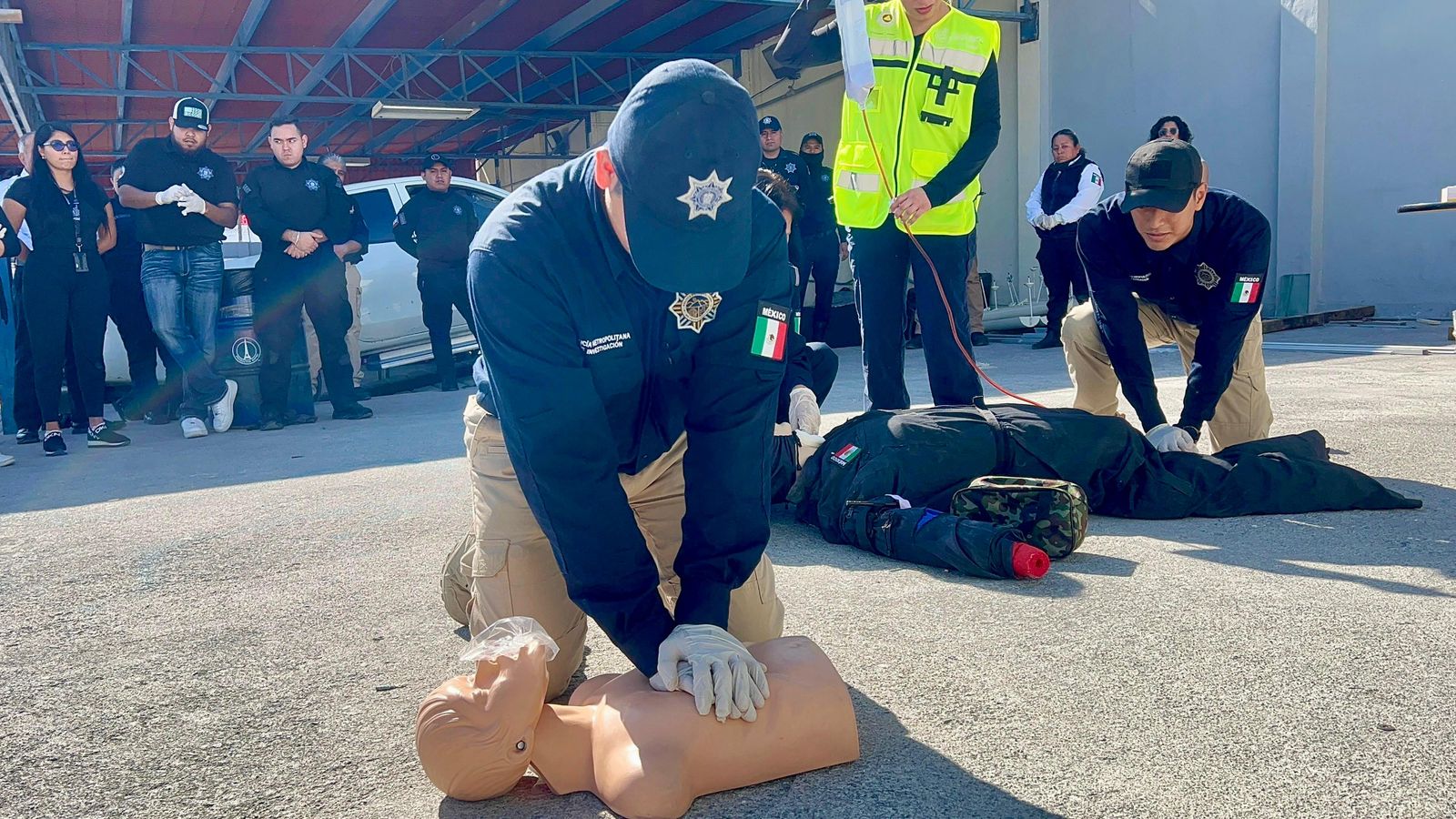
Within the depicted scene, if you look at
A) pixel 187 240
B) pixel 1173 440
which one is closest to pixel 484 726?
pixel 1173 440

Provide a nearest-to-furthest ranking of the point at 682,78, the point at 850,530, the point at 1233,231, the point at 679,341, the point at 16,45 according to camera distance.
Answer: the point at 682,78, the point at 679,341, the point at 850,530, the point at 1233,231, the point at 16,45

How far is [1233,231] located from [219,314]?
5340mm

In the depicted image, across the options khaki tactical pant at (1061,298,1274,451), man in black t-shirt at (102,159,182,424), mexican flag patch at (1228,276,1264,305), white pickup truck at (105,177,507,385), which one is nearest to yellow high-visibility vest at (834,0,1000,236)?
khaki tactical pant at (1061,298,1274,451)

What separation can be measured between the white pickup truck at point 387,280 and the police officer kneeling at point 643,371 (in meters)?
5.99

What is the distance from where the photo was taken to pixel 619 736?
1.61 metres

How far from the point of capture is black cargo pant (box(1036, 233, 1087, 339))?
8227 mm

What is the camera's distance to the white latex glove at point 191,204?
233 inches

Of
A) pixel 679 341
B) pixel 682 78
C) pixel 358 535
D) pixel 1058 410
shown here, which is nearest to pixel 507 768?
pixel 679 341

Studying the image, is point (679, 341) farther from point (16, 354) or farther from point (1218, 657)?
point (16, 354)

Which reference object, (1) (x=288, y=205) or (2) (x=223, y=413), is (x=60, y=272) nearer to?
(2) (x=223, y=413)

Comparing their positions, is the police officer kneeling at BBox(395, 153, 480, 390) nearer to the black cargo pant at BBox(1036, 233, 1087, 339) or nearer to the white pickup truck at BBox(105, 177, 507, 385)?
the white pickup truck at BBox(105, 177, 507, 385)

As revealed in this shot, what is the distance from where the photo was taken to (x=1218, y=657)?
79.0 inches

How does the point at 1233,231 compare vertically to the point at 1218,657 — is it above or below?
above

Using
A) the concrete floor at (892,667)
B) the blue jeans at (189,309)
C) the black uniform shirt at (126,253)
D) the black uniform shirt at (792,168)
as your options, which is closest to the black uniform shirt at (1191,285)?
the concrete floor at (892,667)
